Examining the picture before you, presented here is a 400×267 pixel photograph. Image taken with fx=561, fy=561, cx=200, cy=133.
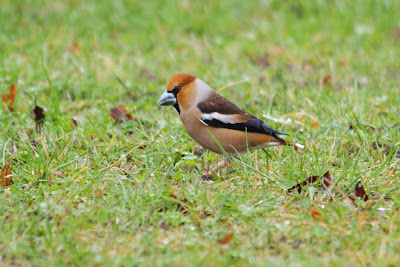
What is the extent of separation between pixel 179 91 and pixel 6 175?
65.5 inches

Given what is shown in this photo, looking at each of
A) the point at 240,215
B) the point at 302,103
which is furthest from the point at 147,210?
the point at 302,103

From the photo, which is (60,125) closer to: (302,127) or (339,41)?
(302,127)

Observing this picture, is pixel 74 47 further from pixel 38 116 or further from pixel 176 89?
pixel 176 89

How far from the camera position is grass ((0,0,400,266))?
138 inches

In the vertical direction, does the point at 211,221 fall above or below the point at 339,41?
below

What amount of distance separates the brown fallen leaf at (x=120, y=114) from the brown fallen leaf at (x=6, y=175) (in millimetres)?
1458

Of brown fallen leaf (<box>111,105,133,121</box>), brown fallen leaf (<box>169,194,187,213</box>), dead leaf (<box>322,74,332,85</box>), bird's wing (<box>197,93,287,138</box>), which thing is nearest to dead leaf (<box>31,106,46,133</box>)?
brown fallen leaf (<box>111,105,133,121</box>)

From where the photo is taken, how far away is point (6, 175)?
4.28 meters

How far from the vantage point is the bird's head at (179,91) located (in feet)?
16.5

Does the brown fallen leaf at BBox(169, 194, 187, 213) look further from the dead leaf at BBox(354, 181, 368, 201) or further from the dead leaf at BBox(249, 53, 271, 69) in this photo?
the dead leaf at BBox(249, 53, 271, 69)

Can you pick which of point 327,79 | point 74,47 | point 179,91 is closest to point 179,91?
point 179,91

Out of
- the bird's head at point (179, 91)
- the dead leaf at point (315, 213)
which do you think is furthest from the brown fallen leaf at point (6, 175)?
the dead leaf at point (315, 213)

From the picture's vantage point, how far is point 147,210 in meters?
3.85

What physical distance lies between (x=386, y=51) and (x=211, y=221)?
4824mm
